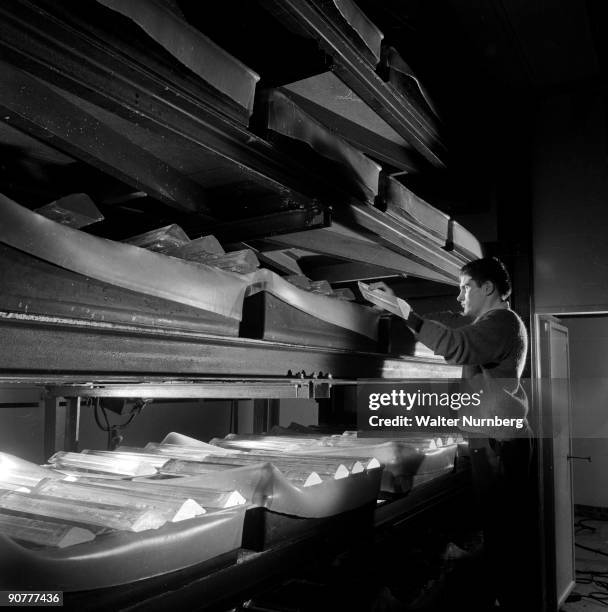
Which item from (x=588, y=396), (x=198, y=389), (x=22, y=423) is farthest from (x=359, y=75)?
(x=588, y=396)

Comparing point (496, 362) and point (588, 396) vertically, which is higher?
point (496, 362)

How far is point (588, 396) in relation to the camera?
7035 mm

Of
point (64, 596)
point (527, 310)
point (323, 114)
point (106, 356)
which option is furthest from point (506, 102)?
point (64, 596)

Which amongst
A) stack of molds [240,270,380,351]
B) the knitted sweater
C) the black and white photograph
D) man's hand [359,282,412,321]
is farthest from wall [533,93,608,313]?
stack of molds [240,270,380,351]

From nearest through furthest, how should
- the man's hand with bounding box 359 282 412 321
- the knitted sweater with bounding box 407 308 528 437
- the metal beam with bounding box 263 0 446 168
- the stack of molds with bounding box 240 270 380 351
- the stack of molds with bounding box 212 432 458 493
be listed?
the metal beam with bounding box 263 0 446 168
the stack of molds with bounding box 240 270 380 351
the man's hand with bounding box 359 282 412 321
the stack of molds with bounding box 212 432 458 493
the knitted sweater with bounding box 407 308 528 437

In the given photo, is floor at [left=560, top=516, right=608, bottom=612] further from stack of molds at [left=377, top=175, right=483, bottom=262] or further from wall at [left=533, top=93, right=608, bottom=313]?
stack of molds at [left=377, top=175, right=483, bottom=262]

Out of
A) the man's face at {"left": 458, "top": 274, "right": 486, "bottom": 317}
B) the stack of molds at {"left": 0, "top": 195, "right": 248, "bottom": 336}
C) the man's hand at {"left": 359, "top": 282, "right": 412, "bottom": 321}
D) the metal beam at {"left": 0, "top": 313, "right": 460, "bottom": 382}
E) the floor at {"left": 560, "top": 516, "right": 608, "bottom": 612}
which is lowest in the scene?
the floor at {"left": 560, "top": 516, "right": 608, "bottom": 612}

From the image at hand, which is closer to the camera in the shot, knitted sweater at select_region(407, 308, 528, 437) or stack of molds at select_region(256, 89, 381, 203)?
stack of molds at select_region(256, 89, 381, 203)

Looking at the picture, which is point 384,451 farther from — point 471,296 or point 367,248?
point 471,296

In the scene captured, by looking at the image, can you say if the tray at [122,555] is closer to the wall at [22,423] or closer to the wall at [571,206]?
the wall at [571,206]

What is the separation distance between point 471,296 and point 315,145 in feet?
4.77

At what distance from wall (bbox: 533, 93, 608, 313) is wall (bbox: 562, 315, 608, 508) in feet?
12.2

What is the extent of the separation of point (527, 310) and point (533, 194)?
83 centimetres

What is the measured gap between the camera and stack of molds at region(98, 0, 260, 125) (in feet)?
2.44
